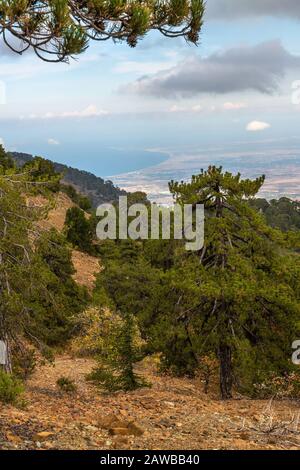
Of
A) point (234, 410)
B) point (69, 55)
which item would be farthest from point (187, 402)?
point (69, 55)

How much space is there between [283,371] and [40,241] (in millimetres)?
7819

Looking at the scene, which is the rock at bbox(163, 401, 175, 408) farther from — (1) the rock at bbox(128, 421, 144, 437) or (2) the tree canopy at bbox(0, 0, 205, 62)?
(2) the tree canopy at bbox(0, 0, 205, 62)

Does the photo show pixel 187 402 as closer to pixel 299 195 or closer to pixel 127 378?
pixel 127 378

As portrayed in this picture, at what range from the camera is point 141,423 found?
8328 millimetres

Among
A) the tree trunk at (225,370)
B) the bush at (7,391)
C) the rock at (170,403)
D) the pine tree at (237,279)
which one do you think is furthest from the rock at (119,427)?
the tree trunk at (225,370)

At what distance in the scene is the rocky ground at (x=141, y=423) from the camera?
6.79 m

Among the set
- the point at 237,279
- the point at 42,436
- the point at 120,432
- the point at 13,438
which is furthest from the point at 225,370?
the point at 13,438

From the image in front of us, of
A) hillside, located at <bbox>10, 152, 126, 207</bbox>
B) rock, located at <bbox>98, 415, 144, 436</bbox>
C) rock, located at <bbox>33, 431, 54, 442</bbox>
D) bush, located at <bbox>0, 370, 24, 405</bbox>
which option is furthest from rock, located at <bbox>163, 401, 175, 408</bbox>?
hillside, located at <bbox>10, 152, 126, 207</bbox>

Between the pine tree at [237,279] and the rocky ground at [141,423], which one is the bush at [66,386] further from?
the pine tree at [237,279]

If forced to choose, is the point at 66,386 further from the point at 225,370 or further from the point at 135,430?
the point at 135,430

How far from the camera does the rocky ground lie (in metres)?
6.79

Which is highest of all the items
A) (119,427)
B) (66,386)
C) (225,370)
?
(119,427)

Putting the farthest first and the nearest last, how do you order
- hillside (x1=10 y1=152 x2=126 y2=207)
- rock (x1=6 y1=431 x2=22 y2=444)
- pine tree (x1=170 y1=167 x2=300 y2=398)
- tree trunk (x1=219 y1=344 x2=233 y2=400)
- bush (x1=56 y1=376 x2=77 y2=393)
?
hillside (x1=10 y1=152 x2=126 y2=207) < tree trunk (x1=219 y1=344 x2=233 y2=400) < bush (x1=56 y1=376 x2=77 y2=393) < pine tree (x1=170 y1=167 x2=300 y2=398) < rock (x1=6 y1=431 x2=22 y2=444)
